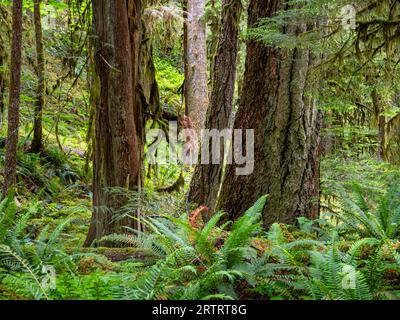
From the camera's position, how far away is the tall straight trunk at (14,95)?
703 centimetres

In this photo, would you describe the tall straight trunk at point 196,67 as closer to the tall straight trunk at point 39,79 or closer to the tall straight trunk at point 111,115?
the tall straight trunk at point 39,79

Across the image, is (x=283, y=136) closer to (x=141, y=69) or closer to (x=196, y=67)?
(x=141, y=69)

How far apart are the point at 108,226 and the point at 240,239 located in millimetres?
2596

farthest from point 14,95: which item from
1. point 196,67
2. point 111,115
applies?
point 196,67

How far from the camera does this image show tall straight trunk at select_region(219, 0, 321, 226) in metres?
5.25

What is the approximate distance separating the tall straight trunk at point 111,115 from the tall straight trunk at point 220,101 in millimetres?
2901

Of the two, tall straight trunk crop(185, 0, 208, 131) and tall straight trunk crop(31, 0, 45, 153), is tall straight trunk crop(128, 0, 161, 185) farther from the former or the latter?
tall straight trunk crop(185, 0, 208, 131)

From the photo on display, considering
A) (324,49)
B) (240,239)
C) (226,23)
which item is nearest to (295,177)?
(324,49)

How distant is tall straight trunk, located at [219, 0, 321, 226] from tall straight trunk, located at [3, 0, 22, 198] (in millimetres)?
3779

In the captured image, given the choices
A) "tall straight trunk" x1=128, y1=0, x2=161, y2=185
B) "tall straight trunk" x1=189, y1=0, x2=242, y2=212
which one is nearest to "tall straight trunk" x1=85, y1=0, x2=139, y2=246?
"tall straight trunk" x1=128, y1=0, x2=161, y2=185

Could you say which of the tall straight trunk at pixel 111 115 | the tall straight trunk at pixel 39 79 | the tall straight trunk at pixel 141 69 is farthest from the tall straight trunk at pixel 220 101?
the tall straight trunk at pixel 39 79

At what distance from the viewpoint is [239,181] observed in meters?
5.55
